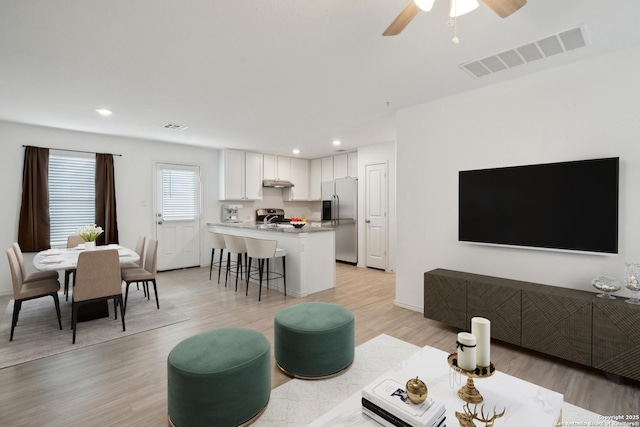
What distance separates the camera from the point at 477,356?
4.28ft

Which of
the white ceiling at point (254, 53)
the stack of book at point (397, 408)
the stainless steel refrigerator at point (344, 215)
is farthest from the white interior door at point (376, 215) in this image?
the stack of book at point (397, 408)

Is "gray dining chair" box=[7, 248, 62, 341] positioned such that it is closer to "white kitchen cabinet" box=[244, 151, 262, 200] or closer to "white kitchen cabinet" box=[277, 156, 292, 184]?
"white kitchen cabinet" box=[244, 151, 262, 200]

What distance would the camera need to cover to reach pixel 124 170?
5.55m

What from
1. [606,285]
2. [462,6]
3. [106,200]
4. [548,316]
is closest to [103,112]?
[106,200]

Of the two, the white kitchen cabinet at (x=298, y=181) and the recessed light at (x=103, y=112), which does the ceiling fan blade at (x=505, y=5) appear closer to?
the recessed light at (x=103, y=112)

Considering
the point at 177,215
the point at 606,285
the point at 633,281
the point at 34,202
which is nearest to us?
the point at 633,281

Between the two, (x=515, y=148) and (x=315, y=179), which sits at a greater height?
(x=315, y=179)

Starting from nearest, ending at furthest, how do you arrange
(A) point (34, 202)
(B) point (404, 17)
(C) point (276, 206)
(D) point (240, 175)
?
(B) point (404, 17)
(A) point (34, 202)
(D) point (240, 175)
(C) point (276, 206)

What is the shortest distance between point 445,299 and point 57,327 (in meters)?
4.25

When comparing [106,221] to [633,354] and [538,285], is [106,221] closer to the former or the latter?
[538,285]

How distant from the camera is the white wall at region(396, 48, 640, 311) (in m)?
2.43

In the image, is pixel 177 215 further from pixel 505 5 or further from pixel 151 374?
pixel 505 5

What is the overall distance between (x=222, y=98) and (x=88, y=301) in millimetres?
2623

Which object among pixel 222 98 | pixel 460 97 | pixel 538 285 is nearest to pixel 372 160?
pixel 460 97
